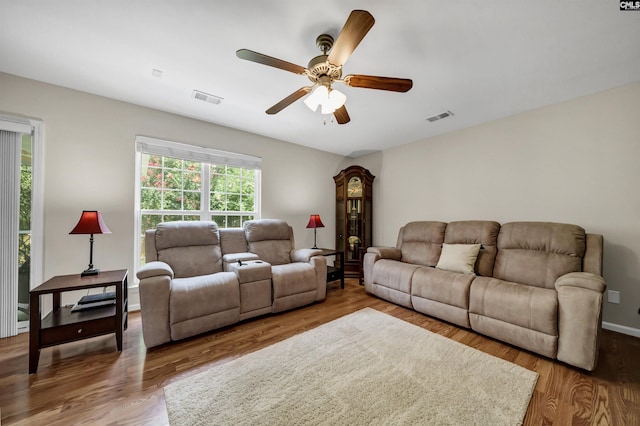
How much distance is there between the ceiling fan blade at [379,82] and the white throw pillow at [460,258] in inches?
82.6

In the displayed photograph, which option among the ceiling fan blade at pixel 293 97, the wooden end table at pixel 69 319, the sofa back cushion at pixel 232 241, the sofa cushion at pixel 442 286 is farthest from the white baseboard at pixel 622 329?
the wooden end table at pixel 69 319

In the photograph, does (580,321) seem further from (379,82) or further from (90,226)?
(90,226)

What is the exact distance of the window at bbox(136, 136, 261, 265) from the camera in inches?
118

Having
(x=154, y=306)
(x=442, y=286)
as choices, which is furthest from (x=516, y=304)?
(x=154, y=306)

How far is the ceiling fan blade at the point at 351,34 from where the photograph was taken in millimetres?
1224

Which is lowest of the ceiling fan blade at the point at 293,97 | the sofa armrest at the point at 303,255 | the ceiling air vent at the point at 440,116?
the sofa armrest at the point at 303,255

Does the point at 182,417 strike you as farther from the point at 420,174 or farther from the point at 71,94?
the point at 420,174

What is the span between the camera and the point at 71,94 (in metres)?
2.54

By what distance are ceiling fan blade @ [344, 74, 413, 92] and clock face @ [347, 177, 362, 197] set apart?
9.13 ft

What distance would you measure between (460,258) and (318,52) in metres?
2.70

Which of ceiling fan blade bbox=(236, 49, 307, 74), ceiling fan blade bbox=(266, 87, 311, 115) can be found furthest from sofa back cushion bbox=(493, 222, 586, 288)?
ceiling fan blade bbox=(236, 49, 307, 74)

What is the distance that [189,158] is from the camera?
3248 mm

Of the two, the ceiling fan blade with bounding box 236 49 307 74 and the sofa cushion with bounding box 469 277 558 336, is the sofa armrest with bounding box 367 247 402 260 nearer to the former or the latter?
the sofa cushion with bounding box 469 277 558 336

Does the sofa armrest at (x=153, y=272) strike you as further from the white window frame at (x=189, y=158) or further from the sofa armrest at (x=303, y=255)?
the sofa armrest at (x=303, y=255)
